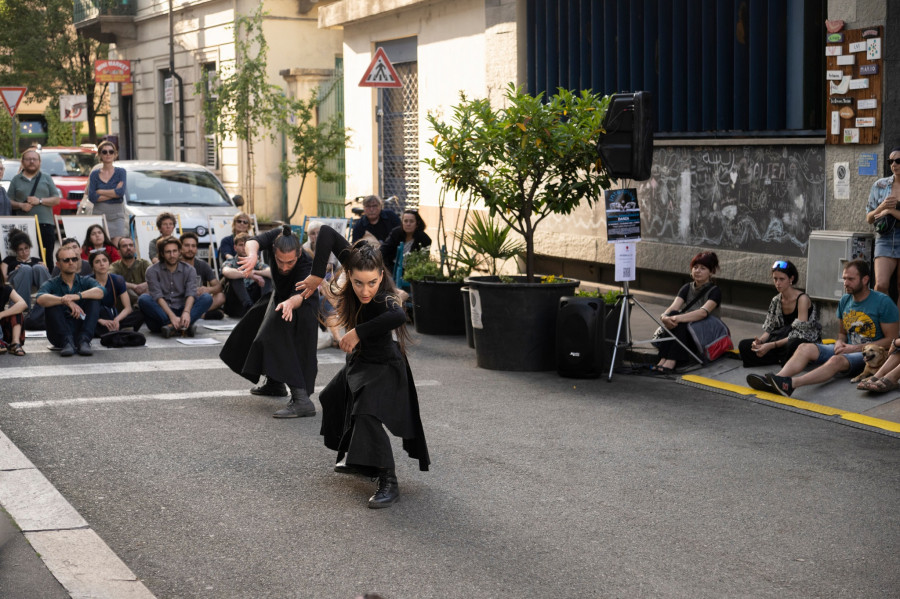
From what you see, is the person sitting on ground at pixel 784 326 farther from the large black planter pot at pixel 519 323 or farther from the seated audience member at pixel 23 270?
the seated audience member at pixel 23 270

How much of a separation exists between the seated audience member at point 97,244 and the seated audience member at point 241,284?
55.1 inches

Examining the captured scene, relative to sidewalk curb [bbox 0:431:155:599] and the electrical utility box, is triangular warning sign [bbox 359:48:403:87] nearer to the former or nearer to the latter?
the electrical utility box

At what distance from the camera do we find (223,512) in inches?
247

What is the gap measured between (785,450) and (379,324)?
2884 mm

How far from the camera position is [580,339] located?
1023 cm

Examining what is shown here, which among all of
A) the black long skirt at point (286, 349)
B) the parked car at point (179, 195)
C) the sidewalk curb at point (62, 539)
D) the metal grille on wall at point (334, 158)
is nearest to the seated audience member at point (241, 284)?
the parked car at point (179, 195)

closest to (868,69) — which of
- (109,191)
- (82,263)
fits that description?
(82,263)

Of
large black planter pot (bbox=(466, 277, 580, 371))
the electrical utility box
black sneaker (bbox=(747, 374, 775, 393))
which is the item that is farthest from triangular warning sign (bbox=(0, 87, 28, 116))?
black sneaker (bbox=(747, 374, 775, 393))

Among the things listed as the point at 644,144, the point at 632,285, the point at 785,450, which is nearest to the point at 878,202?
the point at 644,144

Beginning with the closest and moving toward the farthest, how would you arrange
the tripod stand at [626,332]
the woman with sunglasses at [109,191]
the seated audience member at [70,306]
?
1. the tripod stand at [626,332]
2. the seated audience member at [70,306]
3. the woman with sunglasses at [109,191]

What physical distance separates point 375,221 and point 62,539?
31.5 feet

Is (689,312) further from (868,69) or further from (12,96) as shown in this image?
(12,96)

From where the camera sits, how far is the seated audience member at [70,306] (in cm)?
1177

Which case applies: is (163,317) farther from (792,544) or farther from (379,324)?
(792,544)
